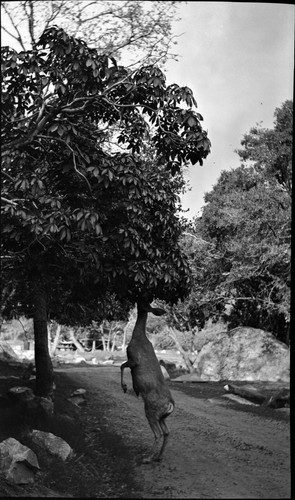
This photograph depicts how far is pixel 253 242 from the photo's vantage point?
3.12m

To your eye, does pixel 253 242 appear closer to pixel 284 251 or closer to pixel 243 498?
pixel 284 251

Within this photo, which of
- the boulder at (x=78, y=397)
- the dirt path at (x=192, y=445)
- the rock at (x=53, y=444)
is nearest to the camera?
the dirt path at (x=192, y=445)

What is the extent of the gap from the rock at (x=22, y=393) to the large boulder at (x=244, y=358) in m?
0.89

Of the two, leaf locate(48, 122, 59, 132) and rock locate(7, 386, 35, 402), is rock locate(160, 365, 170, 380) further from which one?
leaf locate(48, 122, 59, 132)

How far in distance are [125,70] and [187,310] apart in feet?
4.44

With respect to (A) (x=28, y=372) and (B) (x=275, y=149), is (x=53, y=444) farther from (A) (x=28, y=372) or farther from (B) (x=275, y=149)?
(B) (x=275, y=149)

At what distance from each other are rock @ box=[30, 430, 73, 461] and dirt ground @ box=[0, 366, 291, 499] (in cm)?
4

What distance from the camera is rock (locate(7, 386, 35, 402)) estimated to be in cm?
295

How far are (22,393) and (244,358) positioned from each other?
119 cm

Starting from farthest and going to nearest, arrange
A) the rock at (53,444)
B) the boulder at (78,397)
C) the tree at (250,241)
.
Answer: the tree at (250,241), the boulder at (78,397), the rock at (53,444)

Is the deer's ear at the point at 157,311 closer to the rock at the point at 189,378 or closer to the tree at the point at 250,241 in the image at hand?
the tree at the point at 250,241

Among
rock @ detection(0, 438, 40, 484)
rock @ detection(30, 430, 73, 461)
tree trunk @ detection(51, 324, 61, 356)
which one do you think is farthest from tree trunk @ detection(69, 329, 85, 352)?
rock @ detection(0, 438, 40, 484)

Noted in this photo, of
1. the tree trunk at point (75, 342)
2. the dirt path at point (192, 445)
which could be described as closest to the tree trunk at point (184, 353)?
the dirt path at point (192, 445)

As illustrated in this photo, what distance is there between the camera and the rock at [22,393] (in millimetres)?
2947
